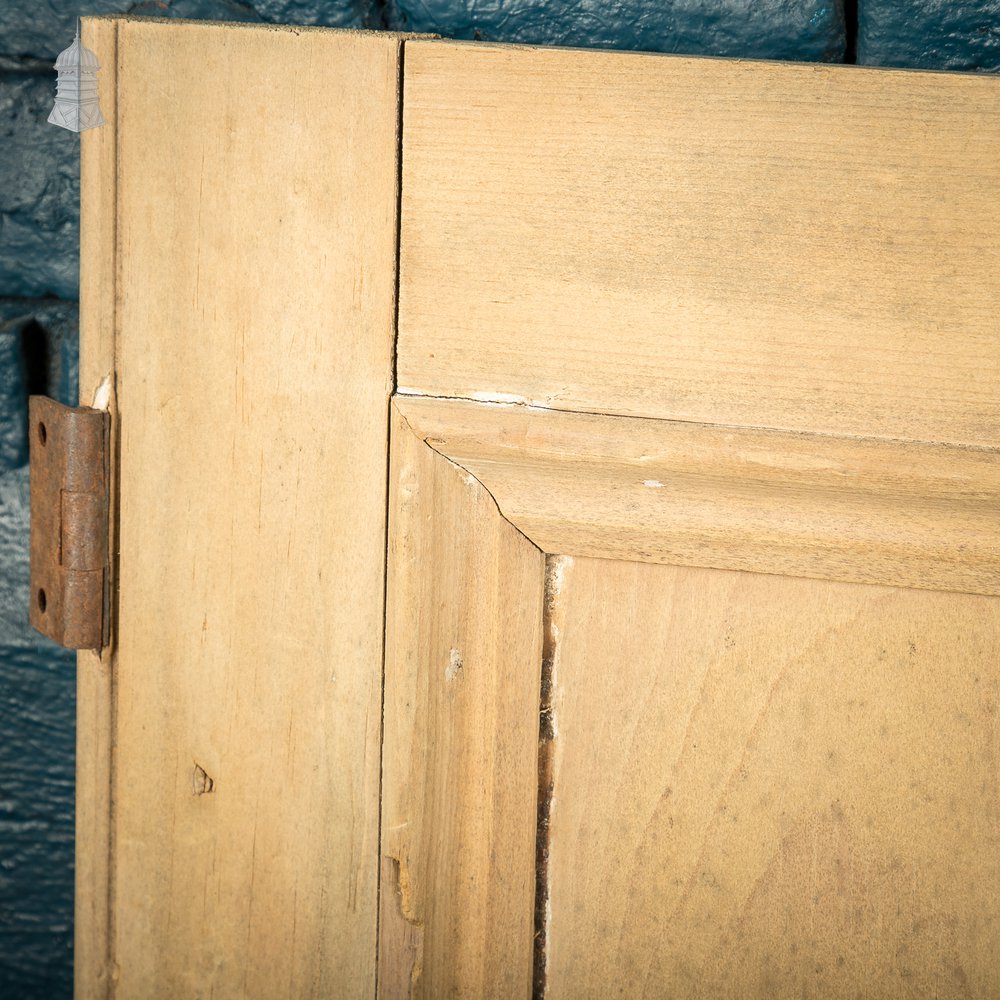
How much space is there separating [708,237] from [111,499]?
1.24 ft

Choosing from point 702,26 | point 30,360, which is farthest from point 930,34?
point 30,360

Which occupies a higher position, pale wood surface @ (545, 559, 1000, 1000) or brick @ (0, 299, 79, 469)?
brick @ (0, 299, 79, 469)

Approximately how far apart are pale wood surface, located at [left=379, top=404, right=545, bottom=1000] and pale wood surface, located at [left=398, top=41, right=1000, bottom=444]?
87 millimetres

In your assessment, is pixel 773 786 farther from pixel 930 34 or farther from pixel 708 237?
pixel 930 34

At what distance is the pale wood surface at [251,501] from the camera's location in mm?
535

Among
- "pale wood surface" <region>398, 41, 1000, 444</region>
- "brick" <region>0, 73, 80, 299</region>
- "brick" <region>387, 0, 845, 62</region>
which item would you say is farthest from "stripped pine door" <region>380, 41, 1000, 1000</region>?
"brick" <region>0, 73, 80, 299</region>

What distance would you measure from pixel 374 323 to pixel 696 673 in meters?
0.27

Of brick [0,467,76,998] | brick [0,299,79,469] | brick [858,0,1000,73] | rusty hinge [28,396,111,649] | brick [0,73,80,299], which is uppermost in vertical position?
brick [858,0,1000,73]

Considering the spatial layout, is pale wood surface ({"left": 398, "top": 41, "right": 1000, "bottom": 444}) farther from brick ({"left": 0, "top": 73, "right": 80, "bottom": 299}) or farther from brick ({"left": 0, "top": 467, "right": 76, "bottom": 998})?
brick ({"left": 0, "top": 467, "right": 76, "bottom": 998})

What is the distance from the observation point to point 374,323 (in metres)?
0.54

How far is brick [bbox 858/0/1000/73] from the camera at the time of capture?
58cm

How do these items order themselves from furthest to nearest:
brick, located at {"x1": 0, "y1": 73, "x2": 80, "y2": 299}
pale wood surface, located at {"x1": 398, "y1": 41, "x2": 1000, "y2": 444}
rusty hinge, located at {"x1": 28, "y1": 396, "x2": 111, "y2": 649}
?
brick, located at {"x1": 0, "y1": 73, "x2": 80, "y2": 299}, rusty hinge, located at {"x1": 28, "y1": 396, "x2": 111, "y2": 649}, pale wood surface, located at {"x1": 398, "y1": 41, "x2": 1000, "y2": 444}

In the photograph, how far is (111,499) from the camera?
59 centimetres

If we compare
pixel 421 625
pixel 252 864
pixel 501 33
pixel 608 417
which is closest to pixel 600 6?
pixel 501 33
